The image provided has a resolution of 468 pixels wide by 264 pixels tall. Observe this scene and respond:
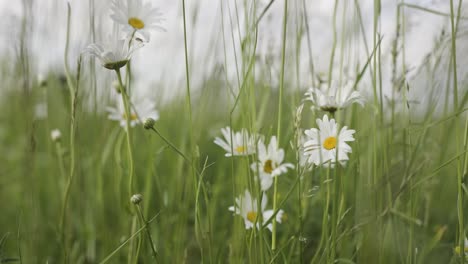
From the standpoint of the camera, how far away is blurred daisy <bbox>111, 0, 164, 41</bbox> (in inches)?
25.0

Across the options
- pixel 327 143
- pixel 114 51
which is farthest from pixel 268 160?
pixel 114 51

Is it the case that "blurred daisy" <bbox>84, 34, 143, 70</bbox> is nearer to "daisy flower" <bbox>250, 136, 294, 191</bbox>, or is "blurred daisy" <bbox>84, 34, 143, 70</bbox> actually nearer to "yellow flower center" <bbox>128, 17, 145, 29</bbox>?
"yellow flower center" <bbox>128, 17, 145, 29</bbox>

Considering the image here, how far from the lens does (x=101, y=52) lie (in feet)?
1.88

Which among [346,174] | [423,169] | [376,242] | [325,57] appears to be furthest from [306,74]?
[376,242]

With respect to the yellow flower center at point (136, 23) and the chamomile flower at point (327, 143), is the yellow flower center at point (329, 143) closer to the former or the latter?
the chamomile flower at point (327, 143)

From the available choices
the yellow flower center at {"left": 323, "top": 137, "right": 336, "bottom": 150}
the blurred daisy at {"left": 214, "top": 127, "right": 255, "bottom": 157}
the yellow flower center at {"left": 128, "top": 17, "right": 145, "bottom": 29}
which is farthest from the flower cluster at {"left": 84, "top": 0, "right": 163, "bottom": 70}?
the yellow flower center at {"left": 323, "top": 137, "right": 336, "bottom": 150}

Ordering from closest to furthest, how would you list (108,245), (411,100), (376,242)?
(376,242), (411,100), (108,245)

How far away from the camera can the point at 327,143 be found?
0.59 meters

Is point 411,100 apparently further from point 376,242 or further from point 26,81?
point 26,81

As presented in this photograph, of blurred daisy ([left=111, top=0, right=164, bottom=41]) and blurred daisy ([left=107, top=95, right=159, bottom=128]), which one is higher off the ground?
blurred daisy ([left=111, top=0, right=164, bottom=41])

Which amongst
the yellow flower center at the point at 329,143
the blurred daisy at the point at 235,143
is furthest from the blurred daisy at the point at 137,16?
the yellow flower center at the point at 329,143

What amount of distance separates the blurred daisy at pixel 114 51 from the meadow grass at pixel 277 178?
0.03 m

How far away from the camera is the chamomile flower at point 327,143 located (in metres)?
0.56

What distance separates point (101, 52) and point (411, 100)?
466mm
